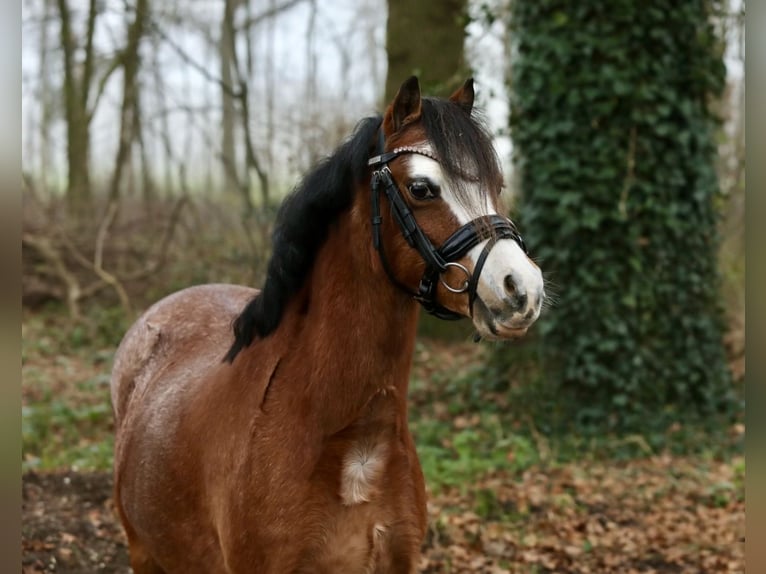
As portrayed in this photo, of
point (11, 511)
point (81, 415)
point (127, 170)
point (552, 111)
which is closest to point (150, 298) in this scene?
point (81, 415)

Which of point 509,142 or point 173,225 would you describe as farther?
point 173,225

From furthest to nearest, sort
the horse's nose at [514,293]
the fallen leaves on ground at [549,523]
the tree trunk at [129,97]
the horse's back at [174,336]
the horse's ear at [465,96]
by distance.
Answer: the tree trunk at [129,97], the fallen leaves on ground at [549,523], the horse's back at [174,336], the horse's ear at [465,96], the horse's nose at [514,293]

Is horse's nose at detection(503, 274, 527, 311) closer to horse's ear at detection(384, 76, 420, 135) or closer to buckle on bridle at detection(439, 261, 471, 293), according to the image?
buckle on bridle at detection(439, 261, 471, 293)

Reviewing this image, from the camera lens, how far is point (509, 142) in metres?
8.98

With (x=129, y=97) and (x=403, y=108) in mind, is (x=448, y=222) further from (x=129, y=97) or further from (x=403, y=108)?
(x=129, y=97)

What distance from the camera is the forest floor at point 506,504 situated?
17.9 feet

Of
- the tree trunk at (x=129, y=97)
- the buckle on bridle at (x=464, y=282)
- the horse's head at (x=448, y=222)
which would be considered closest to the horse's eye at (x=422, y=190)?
the horse's head at (x=448, y=222)

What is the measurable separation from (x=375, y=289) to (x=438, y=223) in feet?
1.13

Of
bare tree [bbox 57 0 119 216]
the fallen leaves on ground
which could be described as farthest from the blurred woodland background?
bare tree [bbox 57 0 119 216]

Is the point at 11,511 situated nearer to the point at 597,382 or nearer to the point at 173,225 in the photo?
the point at 597,382

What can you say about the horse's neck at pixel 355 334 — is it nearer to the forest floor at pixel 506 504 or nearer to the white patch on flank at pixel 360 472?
the white patch on flank at pixel 360 472

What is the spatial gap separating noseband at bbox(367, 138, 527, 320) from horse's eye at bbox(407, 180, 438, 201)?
1.9 inches

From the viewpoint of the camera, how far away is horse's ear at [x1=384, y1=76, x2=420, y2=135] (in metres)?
2.78

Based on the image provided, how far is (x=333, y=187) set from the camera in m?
2.92
